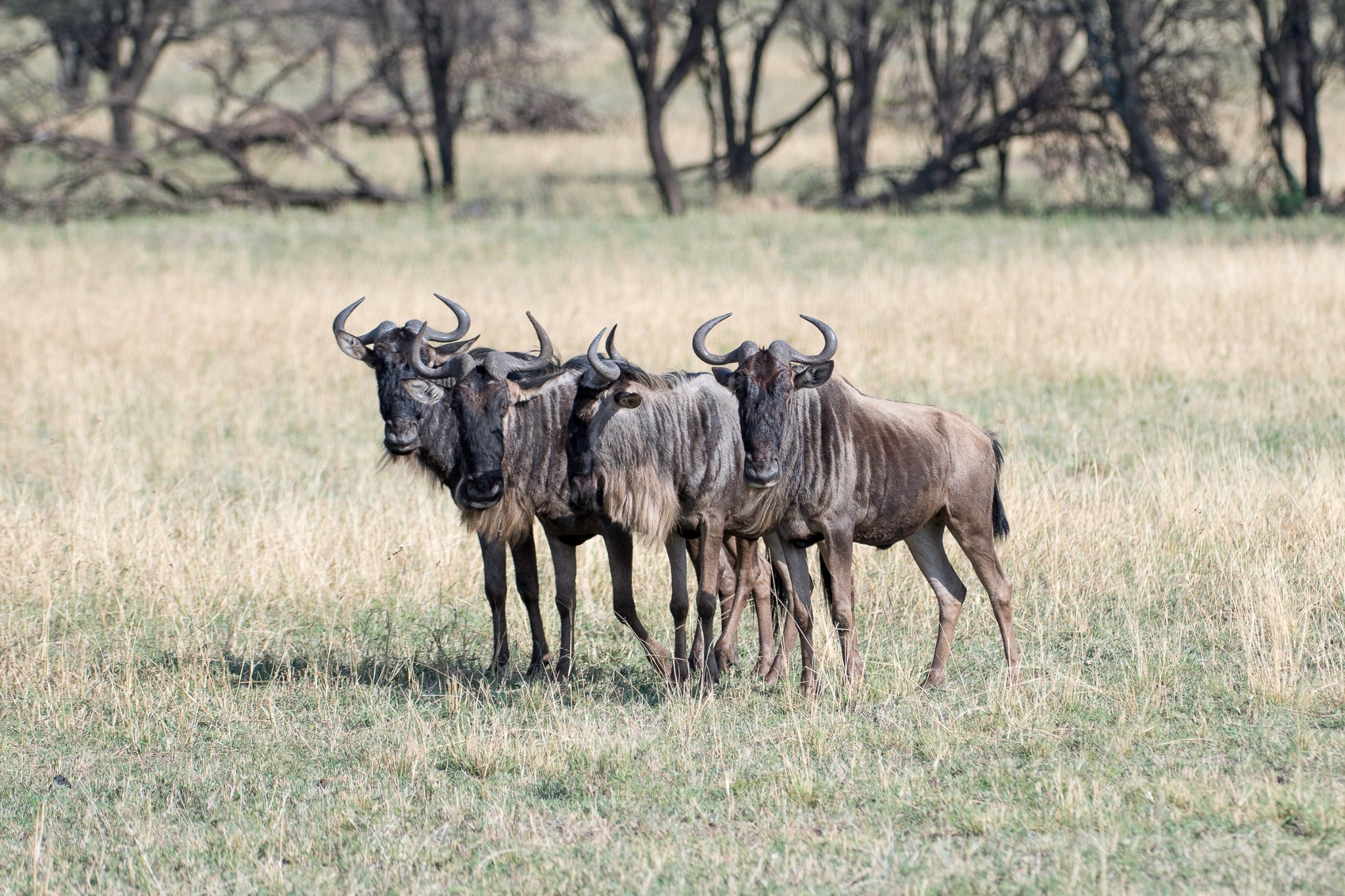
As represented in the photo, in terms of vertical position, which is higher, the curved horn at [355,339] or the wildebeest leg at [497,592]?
the curved horn at [355,339]

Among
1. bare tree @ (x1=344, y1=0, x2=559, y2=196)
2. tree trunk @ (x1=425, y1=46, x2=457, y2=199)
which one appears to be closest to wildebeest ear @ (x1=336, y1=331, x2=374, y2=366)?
bare tree @ (x1=344, y1=0, x2=559, y2=196)

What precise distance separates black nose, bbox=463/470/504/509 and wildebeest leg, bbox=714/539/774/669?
1.18 meters

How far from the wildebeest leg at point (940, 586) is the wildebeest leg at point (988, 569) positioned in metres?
0.16

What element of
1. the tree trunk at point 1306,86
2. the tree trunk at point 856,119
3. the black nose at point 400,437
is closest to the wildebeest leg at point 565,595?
the black nose at point 400,437

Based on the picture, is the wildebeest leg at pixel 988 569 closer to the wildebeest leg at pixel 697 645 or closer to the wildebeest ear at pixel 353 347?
the wildebeest leg at pixel 697 645

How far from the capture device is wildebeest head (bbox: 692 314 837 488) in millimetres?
5840

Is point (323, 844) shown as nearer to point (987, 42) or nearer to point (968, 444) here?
point (968, 444)

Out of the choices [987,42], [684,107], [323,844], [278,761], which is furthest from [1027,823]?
[684,107]

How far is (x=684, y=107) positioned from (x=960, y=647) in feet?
144

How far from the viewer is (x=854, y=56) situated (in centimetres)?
2998

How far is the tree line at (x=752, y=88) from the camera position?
2548cm

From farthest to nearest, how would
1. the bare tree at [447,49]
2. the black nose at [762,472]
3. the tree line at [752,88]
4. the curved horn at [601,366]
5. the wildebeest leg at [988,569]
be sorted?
the bare tree at [447,49], the tree line at [752,88], the wildebeest leg at [988,569], the curved horn at [601,366], the black nose at [762,472]

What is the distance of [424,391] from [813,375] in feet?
5.97

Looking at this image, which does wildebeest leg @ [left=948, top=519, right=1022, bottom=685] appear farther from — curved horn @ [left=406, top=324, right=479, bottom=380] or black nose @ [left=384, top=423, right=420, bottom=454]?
black nose @ [left=384, top=423, right=420, bottom=454]
